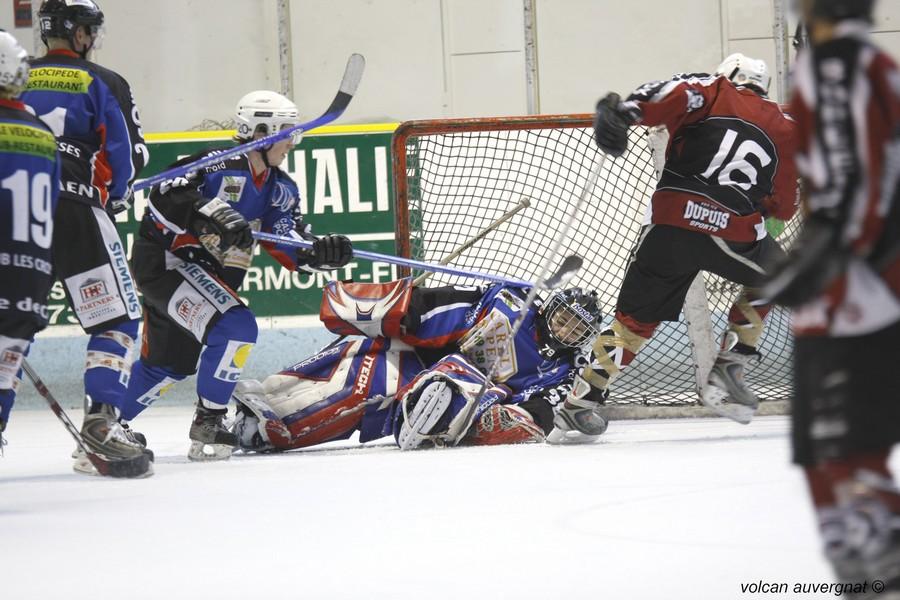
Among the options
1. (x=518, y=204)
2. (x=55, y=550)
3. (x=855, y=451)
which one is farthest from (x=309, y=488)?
(x=518, y=204)

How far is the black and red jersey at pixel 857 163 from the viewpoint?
1.31 meters

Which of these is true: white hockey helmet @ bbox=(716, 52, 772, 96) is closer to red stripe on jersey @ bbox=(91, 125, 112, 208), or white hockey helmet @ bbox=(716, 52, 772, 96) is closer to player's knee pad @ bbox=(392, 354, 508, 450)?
player's knee pad @ bbox=(392, 354, 508, 450)

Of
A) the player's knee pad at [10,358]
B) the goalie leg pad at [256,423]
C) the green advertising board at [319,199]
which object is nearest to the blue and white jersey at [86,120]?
the player's knee pad at [10,358]

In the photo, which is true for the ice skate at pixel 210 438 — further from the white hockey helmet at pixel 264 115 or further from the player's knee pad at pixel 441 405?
the white hockey helmet at pixel 264 115

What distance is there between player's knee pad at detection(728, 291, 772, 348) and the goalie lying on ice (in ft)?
1.60

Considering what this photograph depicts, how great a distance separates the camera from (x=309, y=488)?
3.24 metres

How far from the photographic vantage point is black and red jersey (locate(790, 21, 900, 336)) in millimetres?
1311

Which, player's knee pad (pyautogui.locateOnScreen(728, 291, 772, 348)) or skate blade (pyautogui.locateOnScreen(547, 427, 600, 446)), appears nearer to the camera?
skate blade (pyautogui.locateOnScreen(547, 427, 600, 446))

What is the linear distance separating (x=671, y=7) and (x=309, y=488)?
5039 millimetres

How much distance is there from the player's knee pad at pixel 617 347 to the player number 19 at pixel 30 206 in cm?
187

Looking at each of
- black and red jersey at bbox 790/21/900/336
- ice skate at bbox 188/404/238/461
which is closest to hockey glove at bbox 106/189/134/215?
ice skate at bbox 188/404/238/461

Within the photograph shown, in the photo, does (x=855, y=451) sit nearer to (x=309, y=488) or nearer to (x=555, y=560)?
(x=555, y=560)

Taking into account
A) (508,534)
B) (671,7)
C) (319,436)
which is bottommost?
(319,436)

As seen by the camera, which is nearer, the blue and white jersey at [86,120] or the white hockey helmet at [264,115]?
the blue and white jersey at [86,120]
